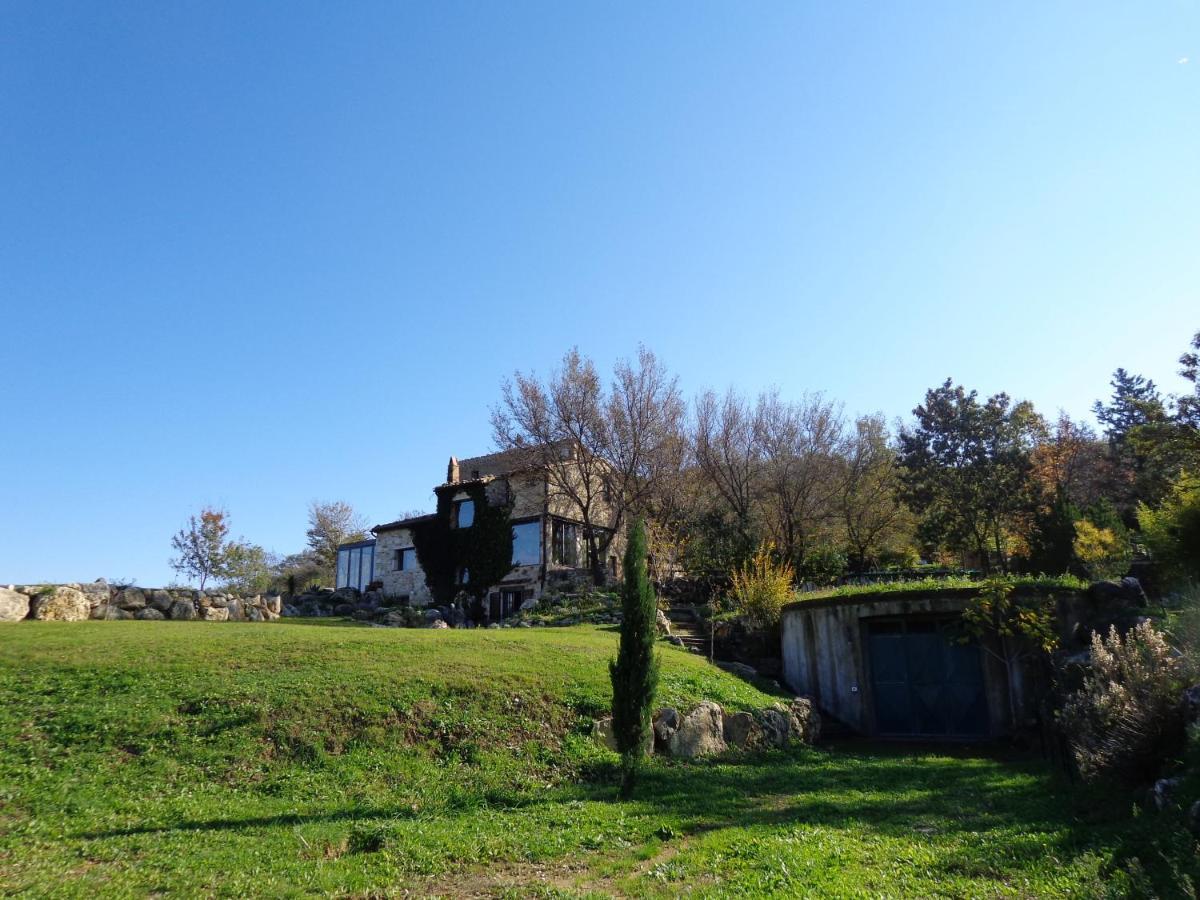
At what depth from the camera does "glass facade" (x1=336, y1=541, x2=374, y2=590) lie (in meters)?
46.7

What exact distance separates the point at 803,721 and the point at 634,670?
832cm

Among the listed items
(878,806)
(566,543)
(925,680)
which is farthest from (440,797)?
(566,543)

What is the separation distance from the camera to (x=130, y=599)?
24266 millimetres

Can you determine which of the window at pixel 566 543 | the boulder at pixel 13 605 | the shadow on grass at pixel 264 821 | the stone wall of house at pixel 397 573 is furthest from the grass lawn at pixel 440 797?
the stone wall of house at pixel 397 573

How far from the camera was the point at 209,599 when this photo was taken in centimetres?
2647

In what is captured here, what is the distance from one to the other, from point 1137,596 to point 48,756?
22.7 m

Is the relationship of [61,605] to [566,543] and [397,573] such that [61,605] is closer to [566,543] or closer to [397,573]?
[397,573]

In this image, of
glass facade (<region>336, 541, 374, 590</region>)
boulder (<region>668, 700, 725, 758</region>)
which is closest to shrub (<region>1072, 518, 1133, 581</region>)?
boulder (<region>668, 700, 725, 758</region>)

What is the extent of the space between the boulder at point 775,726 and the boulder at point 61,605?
19.9 metres

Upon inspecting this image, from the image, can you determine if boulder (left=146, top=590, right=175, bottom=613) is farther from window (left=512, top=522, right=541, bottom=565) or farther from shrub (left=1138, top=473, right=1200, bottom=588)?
shrub (left=1138, top=473, right=1200, bottom=588)

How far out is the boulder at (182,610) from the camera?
25.1 meters

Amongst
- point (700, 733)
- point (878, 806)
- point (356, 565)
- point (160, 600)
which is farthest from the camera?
point (356, 565)

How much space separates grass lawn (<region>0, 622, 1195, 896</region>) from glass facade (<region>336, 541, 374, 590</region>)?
99.1 feet

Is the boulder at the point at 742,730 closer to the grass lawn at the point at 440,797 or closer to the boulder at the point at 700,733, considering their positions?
the boulder at the point at 700,733
